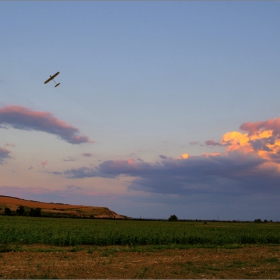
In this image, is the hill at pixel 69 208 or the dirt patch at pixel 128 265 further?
the hill at pixel 69 208

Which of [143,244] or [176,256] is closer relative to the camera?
[176,256]

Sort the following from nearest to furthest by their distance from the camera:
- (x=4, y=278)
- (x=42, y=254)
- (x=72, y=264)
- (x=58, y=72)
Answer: (x=4, y=278) < (x=72, y=264) < (x=42, y=254) < (x=58, y=72)

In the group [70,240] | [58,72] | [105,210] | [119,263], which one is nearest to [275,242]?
[70,240]

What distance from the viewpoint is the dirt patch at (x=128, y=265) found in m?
16.0

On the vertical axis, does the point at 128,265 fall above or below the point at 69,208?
above

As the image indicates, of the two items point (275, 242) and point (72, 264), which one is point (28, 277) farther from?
point (275, 242)

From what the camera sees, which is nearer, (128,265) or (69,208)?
(128,265)

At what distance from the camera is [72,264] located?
18469 mm

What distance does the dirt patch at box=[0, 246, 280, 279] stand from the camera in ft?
52.5

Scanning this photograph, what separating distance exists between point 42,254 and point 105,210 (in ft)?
513

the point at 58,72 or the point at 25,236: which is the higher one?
the point at 58,72

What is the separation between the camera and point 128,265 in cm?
1847

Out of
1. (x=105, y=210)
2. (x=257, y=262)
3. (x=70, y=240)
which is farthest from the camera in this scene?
(x=105, y=210)

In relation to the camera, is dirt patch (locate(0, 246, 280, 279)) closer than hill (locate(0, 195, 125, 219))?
Yes
